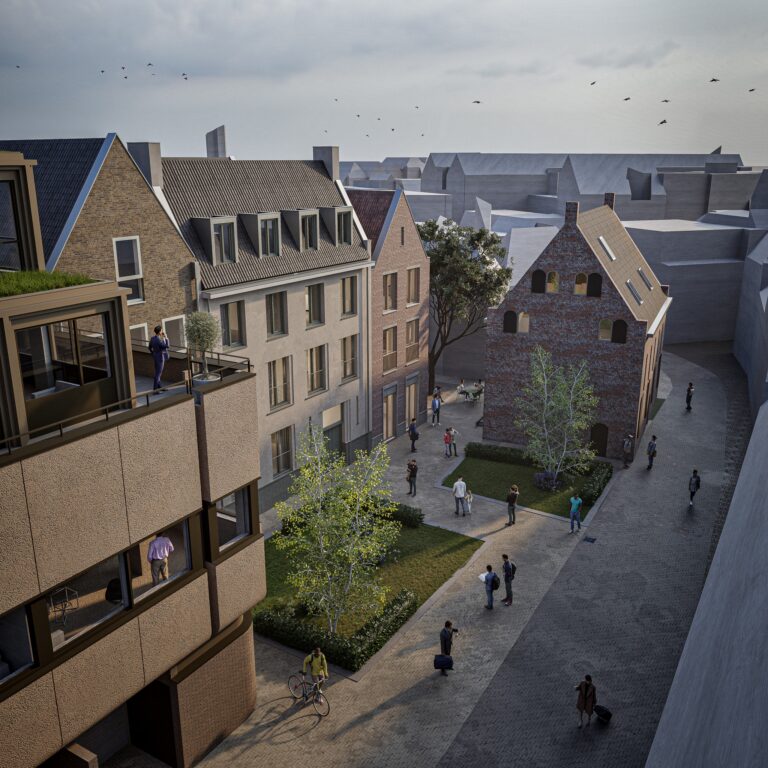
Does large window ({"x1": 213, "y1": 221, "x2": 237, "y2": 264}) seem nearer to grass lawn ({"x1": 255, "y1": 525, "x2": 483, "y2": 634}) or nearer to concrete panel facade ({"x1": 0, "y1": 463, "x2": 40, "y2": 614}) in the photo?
grass lawn ({"x1": 255, "y1": 525, "x2": 483, "y2": 634})

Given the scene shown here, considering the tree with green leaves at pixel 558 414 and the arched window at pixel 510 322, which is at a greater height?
the arched window at pixel 510 322

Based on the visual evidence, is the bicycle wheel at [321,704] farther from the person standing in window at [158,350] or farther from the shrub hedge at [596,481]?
the shrub hedge at [596,481]

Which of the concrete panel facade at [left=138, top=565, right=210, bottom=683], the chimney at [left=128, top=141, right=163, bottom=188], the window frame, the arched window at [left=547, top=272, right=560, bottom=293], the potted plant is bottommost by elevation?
the concrete panel facade at [left=138, top=565, right=210, bottom=683]

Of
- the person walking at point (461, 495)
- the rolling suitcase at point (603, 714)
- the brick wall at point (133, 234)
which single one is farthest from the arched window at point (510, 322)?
the rolling suitcase at point (603, 714)

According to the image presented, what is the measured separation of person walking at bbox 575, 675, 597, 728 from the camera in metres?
17.7

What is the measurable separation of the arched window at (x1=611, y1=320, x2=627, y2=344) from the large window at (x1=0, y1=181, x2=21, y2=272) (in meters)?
28.1

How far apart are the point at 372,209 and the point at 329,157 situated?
415 cm

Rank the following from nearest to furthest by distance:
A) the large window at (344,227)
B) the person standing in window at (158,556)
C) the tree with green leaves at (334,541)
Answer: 1. the person standing in window at (158,556)
2. the tree with green leaves at (334,541)
3. the large window at (344,227)

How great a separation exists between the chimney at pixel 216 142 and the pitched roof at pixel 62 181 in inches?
816

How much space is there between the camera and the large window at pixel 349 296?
33.7 m

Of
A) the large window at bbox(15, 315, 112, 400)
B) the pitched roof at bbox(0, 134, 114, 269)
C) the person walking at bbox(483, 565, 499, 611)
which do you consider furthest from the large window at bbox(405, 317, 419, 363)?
the large window at bbox(15, 315, 112, 400)

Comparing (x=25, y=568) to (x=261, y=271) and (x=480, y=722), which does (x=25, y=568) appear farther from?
(x=261, y=271)

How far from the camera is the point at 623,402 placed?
3578 centimetres

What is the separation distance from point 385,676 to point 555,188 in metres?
85.0
